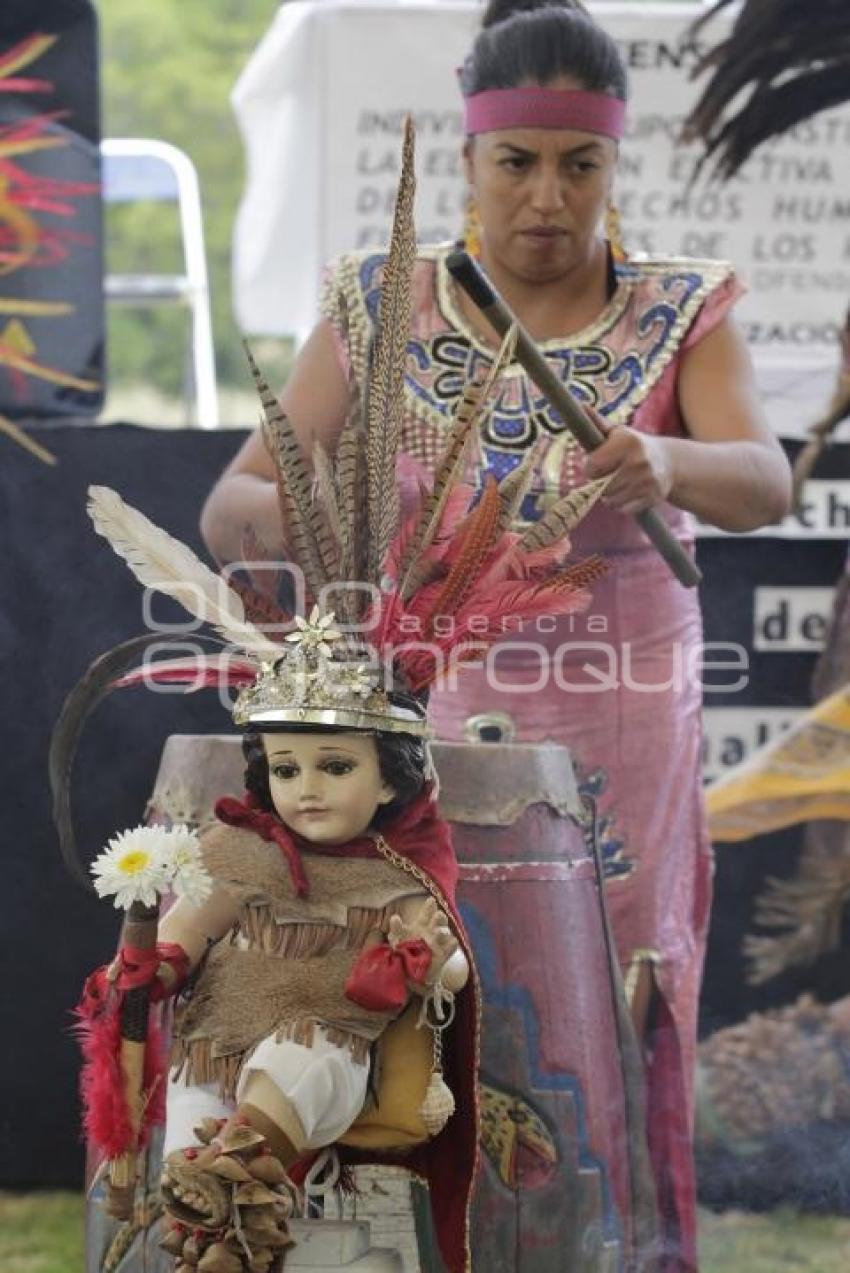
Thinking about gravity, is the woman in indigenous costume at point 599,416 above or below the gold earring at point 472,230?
below

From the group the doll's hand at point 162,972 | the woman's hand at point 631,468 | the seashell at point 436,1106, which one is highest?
the woman's hand at point 631,468

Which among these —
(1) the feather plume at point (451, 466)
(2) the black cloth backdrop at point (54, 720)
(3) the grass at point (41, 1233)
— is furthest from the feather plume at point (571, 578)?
(3) the grass at point (41, 1233)

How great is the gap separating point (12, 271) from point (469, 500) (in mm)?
1206

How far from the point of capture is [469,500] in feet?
8.33

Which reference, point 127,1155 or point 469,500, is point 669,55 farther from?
point 127,1155

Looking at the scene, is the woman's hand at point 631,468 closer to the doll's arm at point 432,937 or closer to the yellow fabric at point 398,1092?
the doll's arm at point 432,937

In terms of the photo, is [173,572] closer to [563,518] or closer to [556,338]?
[563,518]

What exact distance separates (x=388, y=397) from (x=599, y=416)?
431 mm

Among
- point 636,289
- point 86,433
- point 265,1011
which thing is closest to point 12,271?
point 86,433

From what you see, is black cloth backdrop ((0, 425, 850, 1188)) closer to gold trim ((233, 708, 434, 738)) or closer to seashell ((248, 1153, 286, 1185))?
gold trim ((233, 708, 434, 738))

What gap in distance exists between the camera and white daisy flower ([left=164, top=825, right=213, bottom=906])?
90.6 inches

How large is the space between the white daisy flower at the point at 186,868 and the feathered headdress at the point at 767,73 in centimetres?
210

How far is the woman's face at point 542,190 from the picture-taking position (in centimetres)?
281

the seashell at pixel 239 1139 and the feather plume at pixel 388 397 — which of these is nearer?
the seashell at pixel 239 1139
